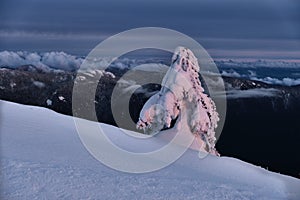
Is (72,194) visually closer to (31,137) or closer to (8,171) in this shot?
(8,171)

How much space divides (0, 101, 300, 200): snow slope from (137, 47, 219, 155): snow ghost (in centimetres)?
726

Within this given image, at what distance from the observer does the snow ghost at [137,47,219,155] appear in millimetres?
16812

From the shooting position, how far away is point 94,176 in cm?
699

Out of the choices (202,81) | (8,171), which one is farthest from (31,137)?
(202,81)

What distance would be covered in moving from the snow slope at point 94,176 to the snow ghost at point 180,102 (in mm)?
7258

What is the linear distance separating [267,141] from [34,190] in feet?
109

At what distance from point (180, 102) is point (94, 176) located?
405 inches

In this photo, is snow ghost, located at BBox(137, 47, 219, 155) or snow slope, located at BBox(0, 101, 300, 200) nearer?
snow slope, located at BBox(0, 101, 300, 200)

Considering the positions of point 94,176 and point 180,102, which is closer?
point 94,176

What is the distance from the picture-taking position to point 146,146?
945 centimetres

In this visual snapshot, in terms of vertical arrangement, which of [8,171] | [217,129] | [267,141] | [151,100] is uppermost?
[8,171]

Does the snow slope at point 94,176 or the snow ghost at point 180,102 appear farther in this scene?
the snow ghost at point 180,102

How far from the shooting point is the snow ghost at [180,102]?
1681 centimetres

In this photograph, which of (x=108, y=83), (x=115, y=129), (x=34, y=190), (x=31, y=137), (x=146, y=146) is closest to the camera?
(x=34, y=190)
